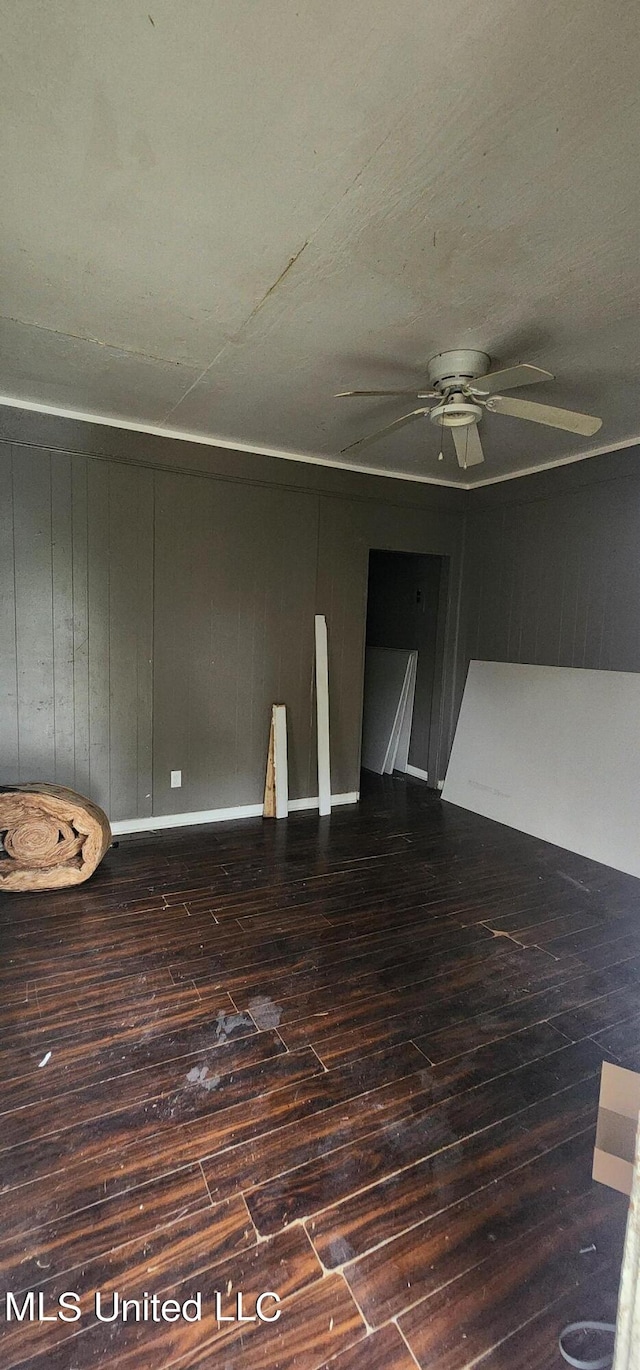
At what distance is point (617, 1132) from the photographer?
4.35ft

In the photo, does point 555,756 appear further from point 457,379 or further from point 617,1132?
point 617,1132

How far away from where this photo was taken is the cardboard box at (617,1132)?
128cm

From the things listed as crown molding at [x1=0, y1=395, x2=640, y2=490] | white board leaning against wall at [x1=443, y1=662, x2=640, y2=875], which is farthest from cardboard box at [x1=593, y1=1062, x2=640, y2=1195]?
crown molding at [x1=0, y1=395, x2=640, y2=490]

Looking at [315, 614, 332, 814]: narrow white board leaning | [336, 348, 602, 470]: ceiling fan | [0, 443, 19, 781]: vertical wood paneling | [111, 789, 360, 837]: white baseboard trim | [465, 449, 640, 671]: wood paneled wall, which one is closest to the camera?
[336, 348, 602, 470]: ceiling fan

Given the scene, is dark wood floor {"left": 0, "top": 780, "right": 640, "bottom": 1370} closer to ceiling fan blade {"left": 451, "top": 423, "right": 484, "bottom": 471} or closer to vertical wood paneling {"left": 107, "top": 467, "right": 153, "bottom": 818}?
vertical wood paneling {"left": 107, "top": 467, "right": 153, "bottom": 818}

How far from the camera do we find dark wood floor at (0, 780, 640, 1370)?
123cm

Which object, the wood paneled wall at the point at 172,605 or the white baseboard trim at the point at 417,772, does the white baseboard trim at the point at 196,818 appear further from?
the white baseboard trim at the point at 417,772

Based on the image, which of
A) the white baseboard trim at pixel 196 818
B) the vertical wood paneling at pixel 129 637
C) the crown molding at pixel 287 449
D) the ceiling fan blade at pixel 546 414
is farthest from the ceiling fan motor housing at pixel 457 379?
the white baseboard trim at pixel 196 818

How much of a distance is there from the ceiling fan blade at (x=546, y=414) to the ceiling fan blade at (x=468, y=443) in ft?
0.79

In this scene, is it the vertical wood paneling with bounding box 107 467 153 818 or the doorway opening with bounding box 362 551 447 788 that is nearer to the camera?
the vertical wood paneling with bounding box 107 467 153 818

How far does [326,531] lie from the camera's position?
14.4 ft

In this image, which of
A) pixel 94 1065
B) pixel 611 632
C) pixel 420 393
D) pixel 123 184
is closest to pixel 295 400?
pixel 420 393

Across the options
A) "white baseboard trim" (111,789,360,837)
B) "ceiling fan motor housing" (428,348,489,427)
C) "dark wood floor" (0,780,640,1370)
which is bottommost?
"dark wood floor" (0,780,640,1370)

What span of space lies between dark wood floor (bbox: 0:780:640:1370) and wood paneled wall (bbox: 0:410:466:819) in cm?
109
